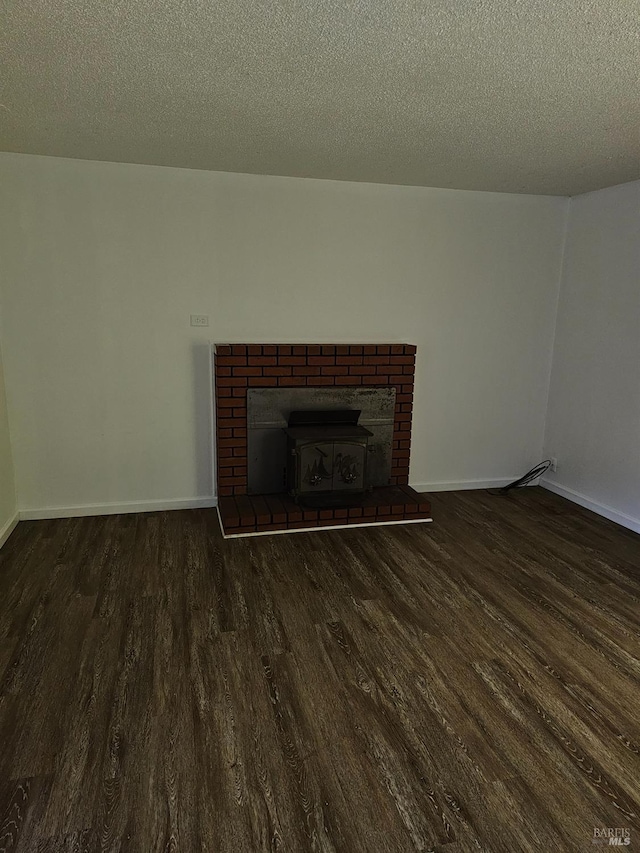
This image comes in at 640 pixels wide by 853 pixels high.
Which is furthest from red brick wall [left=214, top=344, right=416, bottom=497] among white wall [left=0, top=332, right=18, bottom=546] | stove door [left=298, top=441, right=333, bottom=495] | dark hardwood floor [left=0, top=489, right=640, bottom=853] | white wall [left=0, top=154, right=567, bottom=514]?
white wall [left=0, top=332, right=18, bottom=546]

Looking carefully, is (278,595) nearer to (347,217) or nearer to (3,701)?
(3,701)

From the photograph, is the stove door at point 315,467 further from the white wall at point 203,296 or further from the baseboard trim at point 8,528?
the baseboard trim at point 8,528

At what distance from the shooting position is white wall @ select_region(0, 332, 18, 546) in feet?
11.0

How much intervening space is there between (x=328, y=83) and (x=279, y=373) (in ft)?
6.45

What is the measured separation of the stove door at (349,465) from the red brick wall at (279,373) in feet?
1.71

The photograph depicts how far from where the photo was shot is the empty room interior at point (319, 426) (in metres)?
1.70

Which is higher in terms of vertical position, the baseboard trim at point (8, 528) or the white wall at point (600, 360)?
the white wall at point (600, 360)

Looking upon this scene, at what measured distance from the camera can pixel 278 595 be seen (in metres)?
2.83

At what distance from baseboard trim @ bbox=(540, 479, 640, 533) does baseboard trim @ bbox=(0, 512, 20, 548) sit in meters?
4.08

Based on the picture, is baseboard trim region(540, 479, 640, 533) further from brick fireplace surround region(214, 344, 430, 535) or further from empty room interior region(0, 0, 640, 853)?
brick fireplace surround region(214, 344, 430, 535)

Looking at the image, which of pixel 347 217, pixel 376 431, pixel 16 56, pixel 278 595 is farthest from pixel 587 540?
pixel 16 56

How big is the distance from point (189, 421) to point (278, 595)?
61.3 inches

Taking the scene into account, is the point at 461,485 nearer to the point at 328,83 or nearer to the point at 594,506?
the point at 594,506

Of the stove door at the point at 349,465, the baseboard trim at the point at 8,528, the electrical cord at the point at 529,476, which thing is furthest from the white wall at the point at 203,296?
the stove door at the point at 349,465
